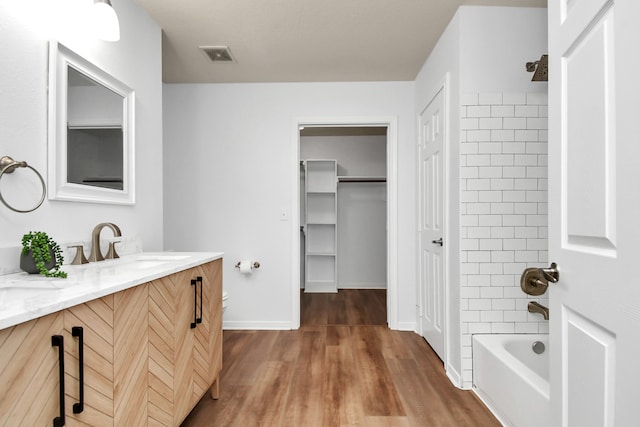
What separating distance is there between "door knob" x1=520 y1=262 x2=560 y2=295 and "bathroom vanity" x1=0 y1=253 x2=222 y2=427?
1.26 meters

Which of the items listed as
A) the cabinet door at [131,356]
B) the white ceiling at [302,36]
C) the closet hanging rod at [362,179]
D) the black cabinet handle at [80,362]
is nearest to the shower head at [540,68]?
the white ceiling at [302,36]

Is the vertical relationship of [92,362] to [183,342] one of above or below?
above

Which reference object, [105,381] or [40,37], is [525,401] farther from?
[40,37]

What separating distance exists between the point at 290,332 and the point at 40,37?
2815 mm

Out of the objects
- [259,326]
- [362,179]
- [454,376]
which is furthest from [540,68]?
[362,179]

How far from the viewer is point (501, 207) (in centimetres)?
226

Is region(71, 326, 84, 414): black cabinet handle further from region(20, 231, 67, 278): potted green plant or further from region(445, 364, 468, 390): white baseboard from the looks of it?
region(445, 364, 468, 390): white baseboard

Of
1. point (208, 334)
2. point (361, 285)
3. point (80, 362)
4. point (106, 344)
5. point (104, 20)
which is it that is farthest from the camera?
point (361, 285)

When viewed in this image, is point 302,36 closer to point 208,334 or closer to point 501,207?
point 501,207

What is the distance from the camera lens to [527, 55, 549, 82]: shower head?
77.4 inches

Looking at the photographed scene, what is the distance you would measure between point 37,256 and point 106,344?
471 mm

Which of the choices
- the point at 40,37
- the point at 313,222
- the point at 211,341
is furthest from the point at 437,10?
the point at 313,222

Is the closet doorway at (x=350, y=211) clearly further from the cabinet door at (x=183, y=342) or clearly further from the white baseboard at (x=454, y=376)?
the cabinet door at (x=183, y=342)

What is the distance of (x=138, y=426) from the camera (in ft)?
4.14
